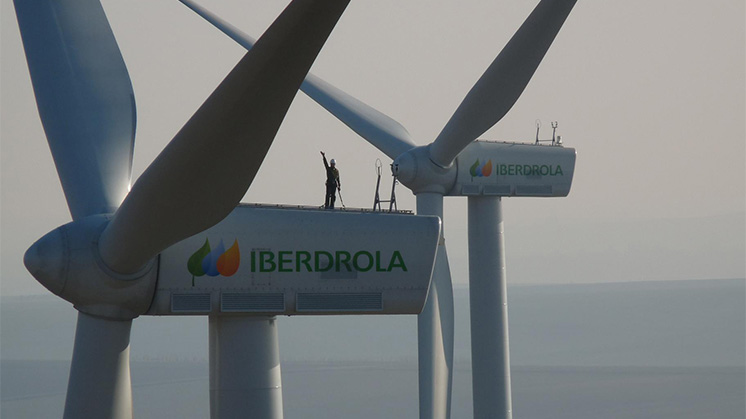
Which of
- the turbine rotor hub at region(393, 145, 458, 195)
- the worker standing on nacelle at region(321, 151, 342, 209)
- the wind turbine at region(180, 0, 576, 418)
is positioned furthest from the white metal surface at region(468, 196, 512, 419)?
the worker standing on nacelle at region(321, 151, 342, 209)

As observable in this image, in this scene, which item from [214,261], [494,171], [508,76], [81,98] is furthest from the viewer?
[494,171]

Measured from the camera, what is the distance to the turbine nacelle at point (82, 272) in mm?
19875

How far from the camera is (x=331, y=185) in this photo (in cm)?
2448

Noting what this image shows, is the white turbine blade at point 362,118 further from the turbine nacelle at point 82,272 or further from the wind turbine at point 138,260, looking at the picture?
the turbine nacelle at point 82,272

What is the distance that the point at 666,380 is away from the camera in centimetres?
12056

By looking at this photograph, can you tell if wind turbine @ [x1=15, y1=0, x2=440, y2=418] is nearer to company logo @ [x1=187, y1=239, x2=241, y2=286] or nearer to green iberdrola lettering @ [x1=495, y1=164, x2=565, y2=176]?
company logo @ [x1=187, y1=239, x2=241, y2=286]

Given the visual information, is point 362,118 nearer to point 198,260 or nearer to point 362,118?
point 362,118

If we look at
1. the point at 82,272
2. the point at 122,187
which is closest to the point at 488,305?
the point at 122,187

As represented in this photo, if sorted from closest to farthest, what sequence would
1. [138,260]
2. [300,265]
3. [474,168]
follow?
[138,260]
[300,265]
[474,168]

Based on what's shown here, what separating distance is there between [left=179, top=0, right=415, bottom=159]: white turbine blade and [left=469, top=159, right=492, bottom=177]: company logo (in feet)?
6.42

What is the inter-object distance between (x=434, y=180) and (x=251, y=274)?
14.3 meters

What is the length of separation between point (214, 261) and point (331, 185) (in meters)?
3.93

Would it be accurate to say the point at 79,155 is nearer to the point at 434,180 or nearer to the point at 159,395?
the point at 434,180

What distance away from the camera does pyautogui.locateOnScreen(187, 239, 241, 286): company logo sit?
21250 mm
